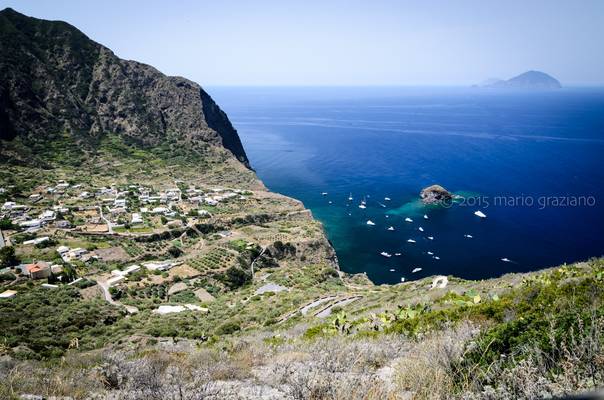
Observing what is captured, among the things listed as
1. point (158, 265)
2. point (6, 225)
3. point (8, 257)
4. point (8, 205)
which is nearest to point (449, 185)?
point (158, 265)

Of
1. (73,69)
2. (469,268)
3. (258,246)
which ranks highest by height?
(73,69)

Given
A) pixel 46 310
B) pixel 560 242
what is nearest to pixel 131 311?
pixel 46 310

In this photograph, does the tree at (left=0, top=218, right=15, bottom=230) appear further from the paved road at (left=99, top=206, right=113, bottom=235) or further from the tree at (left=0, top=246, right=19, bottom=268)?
the tree at (left=0, top=246, right=19, bottom=268)

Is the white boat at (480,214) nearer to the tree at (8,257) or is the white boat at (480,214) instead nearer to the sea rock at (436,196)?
the sea rock at (436,196)

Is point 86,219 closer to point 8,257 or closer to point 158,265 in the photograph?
point 8,257

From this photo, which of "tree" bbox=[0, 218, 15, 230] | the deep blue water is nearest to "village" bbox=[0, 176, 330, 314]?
"tree" bbox=[0, 218, 15, 230]

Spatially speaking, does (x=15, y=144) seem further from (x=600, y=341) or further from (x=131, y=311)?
(x=600, y=341)
